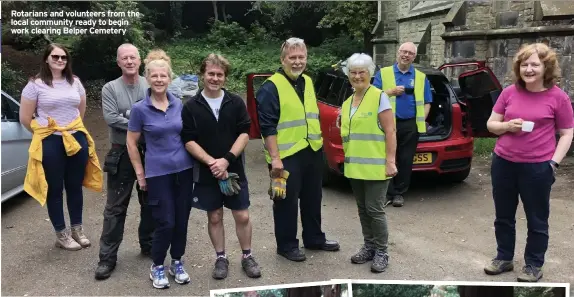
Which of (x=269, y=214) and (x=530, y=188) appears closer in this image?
(x=530, y=188)

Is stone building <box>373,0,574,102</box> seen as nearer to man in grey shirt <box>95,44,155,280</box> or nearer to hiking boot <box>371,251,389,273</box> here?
hiking boot <box>371,251,389,273</box>

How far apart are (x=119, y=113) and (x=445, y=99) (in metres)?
3.89

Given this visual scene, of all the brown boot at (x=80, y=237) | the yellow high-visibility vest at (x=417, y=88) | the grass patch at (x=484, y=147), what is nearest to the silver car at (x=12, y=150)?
the brown boot at (x=80, y=237)

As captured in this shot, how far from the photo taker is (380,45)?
1767cm

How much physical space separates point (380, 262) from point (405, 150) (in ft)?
6.05

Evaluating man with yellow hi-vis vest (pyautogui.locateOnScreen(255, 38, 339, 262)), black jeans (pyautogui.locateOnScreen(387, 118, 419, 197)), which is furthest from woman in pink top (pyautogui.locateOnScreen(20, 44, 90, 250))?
black jeans (pyautogui.locateOnScreen(387, 118, 419, 197))

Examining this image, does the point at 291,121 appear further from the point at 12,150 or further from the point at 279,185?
the point at 12,150

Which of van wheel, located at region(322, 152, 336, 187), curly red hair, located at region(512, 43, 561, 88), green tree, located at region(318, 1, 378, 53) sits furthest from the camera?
green tree, located at region(318, 1, 378, 53)

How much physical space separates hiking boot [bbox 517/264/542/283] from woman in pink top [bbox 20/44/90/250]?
343 centimetres

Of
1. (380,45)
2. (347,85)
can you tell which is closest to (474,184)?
(347,85)

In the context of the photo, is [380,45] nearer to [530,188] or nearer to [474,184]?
[474,184]

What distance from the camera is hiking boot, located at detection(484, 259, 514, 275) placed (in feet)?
11.8

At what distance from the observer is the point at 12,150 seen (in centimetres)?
525

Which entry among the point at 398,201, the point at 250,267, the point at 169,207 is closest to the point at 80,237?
the point at 169,207
